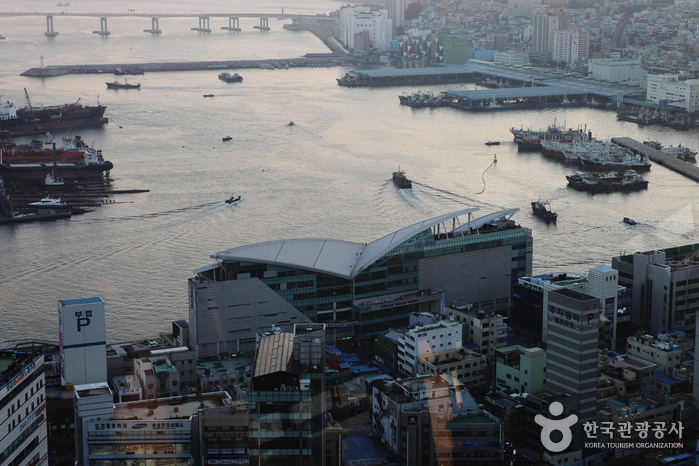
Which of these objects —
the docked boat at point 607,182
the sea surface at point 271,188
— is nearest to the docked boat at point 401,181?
the sea surface at point 271,188

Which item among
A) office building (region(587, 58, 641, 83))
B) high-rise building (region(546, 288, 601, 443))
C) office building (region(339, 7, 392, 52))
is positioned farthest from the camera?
office building (region(339, 7, 392, 52))

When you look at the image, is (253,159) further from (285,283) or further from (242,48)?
(242,48)

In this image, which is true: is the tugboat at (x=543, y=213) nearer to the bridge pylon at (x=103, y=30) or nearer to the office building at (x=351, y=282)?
the office building at (x=351, y=282)

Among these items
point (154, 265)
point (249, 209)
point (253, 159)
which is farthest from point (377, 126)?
point (154, 265)

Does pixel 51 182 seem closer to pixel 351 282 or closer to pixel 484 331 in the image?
pixel 351 282

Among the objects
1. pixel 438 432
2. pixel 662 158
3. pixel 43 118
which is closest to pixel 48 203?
pixel 43 118

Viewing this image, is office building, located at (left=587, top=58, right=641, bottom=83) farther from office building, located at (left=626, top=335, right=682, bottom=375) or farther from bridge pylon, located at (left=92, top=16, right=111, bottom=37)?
bridge pylon, located at (left=92, top=16, right=111, bottom=37)

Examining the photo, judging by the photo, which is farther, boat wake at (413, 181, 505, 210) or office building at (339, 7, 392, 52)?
office building at (339, 7, 392, 52)

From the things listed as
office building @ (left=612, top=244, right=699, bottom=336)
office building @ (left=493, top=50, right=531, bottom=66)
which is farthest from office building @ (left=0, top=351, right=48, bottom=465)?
office building @ (left=493, top=50, right=531, bottom=66)
